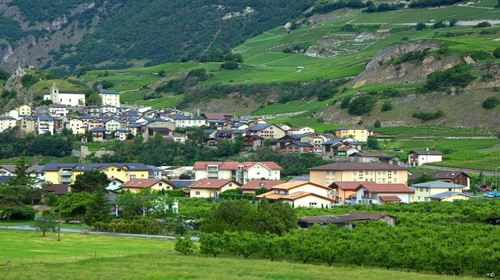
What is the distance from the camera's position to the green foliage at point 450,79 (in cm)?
9631

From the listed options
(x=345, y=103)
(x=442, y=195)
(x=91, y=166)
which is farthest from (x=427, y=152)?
(x=91, y=166)

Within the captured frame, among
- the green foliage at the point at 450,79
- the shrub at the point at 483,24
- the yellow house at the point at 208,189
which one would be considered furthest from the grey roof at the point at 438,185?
the shrub at the point at 483,24

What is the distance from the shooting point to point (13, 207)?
60312mm

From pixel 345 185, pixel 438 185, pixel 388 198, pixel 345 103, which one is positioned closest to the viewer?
pixel 388 198

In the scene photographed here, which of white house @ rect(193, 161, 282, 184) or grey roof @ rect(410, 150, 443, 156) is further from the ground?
grey roof @ rect(410, 150, 443, 156)

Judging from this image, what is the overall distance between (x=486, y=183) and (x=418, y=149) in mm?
12782

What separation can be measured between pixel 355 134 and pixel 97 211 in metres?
37.4

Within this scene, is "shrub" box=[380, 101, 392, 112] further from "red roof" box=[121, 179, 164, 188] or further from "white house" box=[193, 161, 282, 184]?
"red roof" box=[121, 179, 164, 188]

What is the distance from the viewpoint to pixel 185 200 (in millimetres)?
65312

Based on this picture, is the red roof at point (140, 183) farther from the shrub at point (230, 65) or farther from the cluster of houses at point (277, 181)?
the shrub at point (230, 65)

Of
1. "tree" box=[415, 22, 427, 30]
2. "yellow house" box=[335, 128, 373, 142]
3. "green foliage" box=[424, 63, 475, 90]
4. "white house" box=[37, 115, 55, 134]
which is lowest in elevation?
"yellow house" box=[335, 128, 373, 142]

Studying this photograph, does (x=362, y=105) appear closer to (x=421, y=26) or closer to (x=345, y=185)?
(x=345, y=185)

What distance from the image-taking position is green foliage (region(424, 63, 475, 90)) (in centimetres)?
9631

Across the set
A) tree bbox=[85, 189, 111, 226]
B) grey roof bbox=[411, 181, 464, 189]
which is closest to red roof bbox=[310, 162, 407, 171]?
grey roof bbox=[411, 181, 464, 189]
